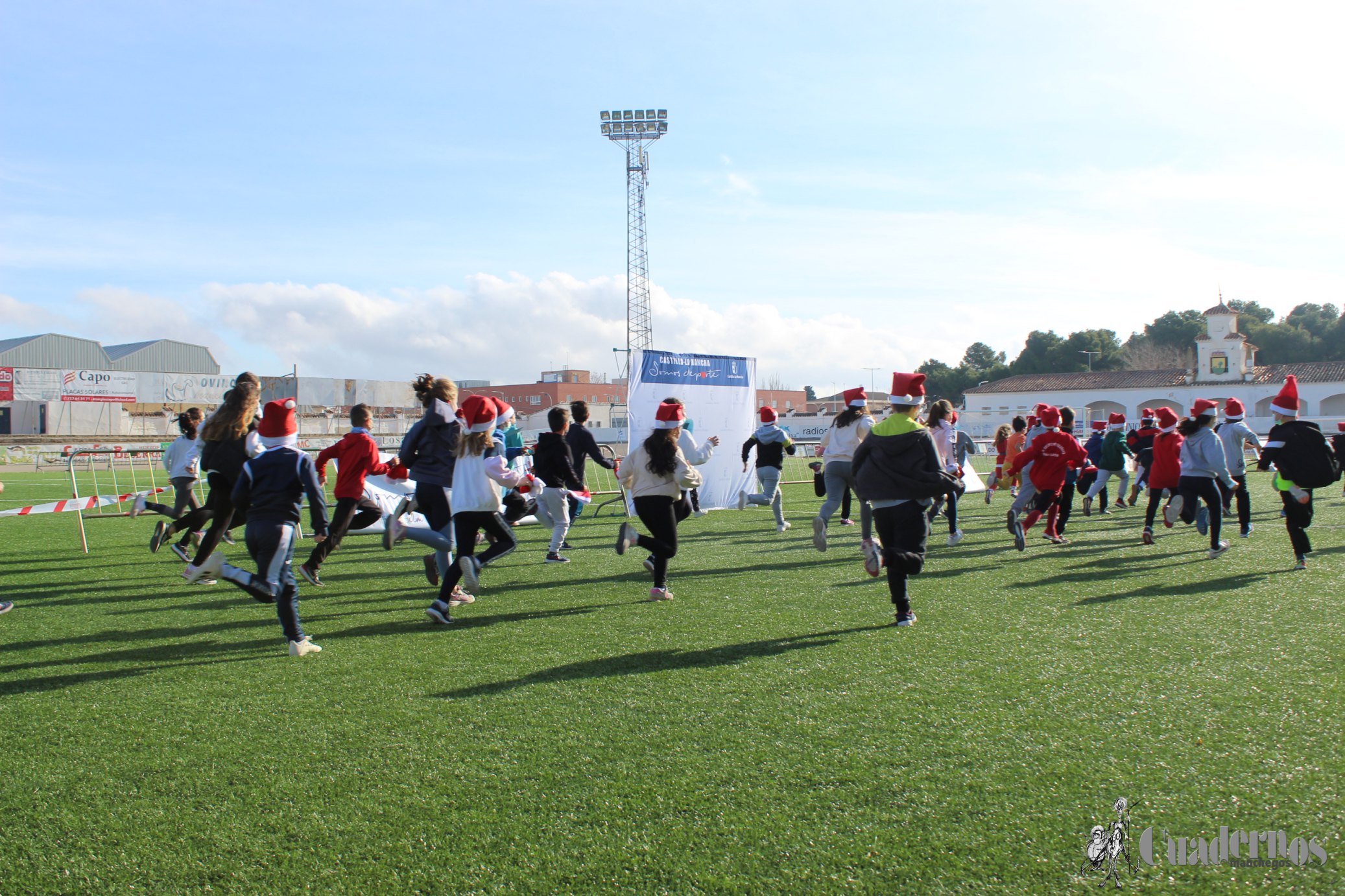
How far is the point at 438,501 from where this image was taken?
7559mm

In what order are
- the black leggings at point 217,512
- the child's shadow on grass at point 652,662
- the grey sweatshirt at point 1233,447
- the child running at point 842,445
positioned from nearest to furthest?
the child's shadow on grass at point 652,662 → the black leggings at point 217,512 → the child running at point 842,445 → the grey sweatshirt at point 1233,447

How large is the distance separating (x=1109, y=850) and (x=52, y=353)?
84382 millimetres

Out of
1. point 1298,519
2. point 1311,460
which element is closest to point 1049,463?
point 1298,519

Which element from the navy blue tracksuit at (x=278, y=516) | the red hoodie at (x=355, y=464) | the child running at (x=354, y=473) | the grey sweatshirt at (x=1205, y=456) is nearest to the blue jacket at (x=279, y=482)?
the navy blue tracksuit at (x=278, y=516)

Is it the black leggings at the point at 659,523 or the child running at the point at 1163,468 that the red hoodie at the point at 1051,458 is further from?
the black leggings at the point at 659,523

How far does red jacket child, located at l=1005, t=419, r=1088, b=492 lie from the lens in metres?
11.0

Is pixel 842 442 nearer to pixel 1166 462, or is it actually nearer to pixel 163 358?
pixel 1166 462

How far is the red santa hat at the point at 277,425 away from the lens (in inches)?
239

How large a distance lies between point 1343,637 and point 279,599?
7054 millimetres

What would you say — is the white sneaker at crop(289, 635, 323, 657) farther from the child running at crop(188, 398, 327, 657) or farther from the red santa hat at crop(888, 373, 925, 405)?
the red santa hat at crop(888, 373, 925, 405)

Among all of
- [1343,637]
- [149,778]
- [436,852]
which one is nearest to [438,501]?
[149,778]

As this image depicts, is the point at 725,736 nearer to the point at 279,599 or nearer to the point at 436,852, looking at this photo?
the point at 436,852

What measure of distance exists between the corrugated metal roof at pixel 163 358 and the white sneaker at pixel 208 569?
78.7 m

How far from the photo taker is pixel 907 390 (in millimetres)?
6602
